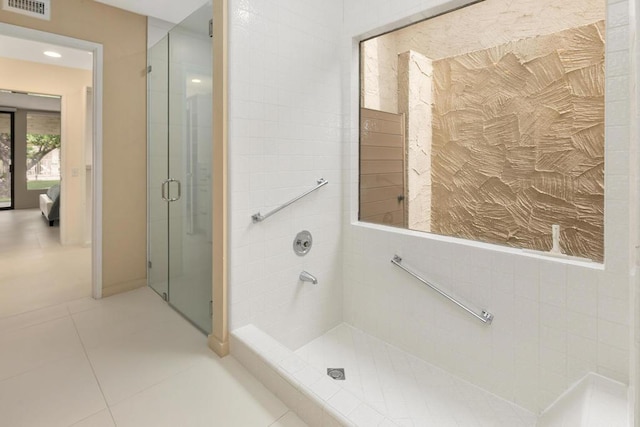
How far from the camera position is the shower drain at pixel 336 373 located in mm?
1943

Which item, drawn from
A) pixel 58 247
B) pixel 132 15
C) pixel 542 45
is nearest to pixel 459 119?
pixel 542 45

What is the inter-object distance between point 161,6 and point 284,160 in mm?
1893

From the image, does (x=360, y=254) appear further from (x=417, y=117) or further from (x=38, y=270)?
(x=38, y=270)

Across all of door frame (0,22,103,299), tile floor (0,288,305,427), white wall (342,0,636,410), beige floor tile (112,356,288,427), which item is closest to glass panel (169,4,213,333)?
tile floor (0,288,305,427)

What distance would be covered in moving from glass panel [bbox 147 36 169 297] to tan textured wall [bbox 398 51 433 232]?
6.51ft

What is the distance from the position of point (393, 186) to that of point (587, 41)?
4.87ft

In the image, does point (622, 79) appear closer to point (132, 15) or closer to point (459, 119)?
point (459, 119)

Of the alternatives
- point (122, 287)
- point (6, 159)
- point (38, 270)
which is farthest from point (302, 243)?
point (6, 159)

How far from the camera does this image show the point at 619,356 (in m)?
1.38

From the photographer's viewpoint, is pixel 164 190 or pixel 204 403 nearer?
pixel 204 403

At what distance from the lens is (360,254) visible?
2.44 m

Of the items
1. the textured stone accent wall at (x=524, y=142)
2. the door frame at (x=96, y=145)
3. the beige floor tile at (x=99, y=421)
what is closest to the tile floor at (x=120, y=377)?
the beige floor tile at (x=99, y=421)

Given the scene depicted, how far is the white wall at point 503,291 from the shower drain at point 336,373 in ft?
1.51

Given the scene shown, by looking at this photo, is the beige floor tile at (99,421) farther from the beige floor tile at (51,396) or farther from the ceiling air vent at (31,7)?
the ceiling air vent at (31,7)
